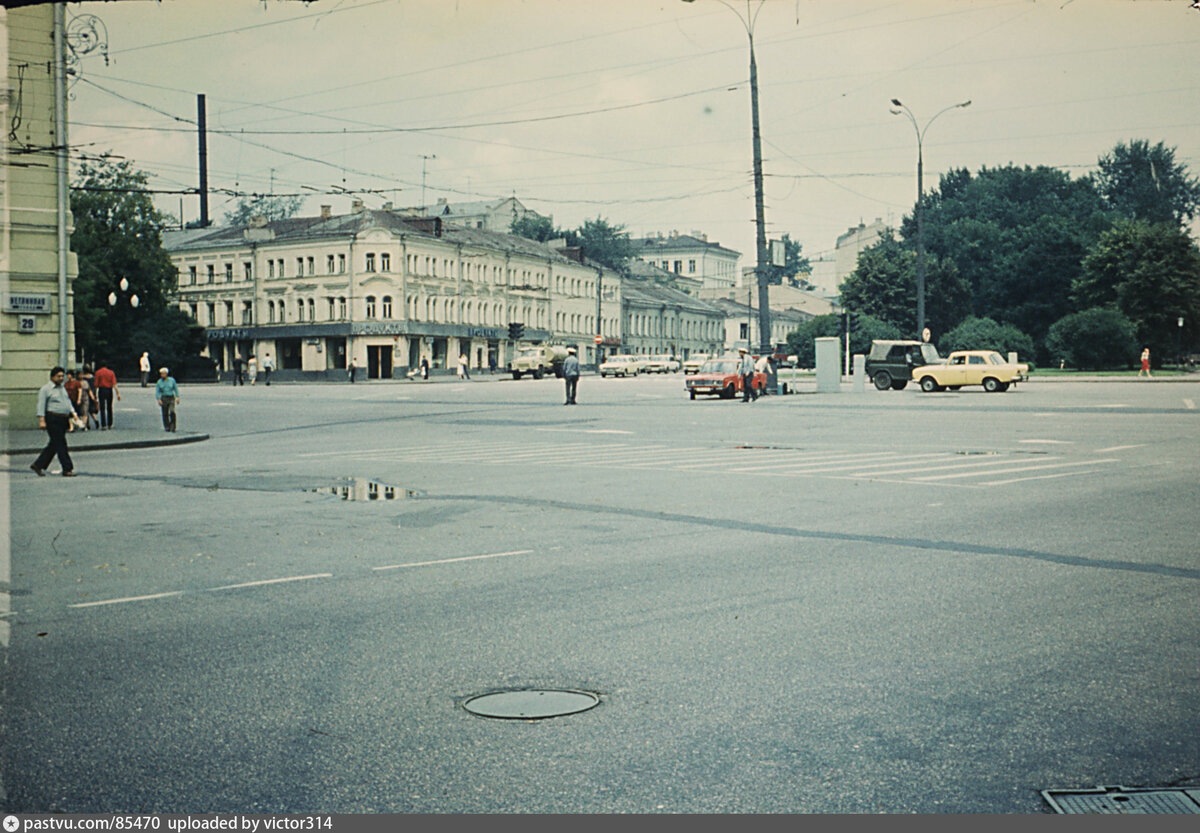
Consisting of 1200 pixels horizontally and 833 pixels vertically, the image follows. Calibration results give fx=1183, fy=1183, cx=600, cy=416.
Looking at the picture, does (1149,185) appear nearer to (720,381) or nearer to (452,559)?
(720,381)

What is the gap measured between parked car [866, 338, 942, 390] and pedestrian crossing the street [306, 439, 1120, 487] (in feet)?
103

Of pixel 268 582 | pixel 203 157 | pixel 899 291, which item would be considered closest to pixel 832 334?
pixel 899 291

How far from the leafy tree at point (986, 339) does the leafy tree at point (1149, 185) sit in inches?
800

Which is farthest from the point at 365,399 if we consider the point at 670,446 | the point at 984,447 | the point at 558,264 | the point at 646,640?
the point at 558,264

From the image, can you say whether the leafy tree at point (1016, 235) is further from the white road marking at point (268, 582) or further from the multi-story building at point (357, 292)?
the white road marking at point (268, 582)

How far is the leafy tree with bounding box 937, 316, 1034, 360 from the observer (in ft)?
236

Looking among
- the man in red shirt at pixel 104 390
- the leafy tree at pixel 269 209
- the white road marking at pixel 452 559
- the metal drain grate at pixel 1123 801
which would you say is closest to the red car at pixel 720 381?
the man in red shirt at pixel 104 390

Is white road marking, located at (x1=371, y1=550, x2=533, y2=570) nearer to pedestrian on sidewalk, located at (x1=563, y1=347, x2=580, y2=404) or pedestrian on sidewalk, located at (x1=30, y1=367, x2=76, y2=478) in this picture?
pedestrian on sidewalk, located at (x1=30, y1=367, x2=76, y2=478)

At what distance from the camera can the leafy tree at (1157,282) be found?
73.4 m

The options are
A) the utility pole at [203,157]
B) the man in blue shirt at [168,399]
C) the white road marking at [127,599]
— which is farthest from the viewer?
the man in blue shirt at [168,399]

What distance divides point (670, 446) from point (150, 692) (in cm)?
1746

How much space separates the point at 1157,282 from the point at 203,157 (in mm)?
63268

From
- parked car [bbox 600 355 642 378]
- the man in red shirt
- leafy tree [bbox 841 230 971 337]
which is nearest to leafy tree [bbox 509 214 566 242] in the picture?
parked car [bbox 600 355 642 378]

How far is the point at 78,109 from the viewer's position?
26.4 metres
